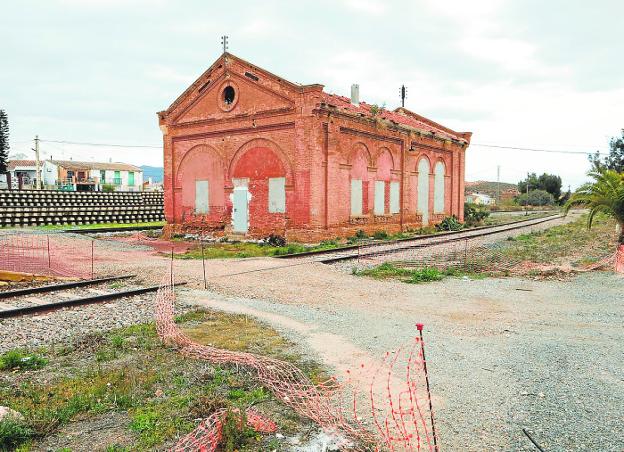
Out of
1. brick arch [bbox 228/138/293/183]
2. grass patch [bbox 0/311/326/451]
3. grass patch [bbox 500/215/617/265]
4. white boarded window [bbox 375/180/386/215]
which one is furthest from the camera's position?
white boarded window [bbox 375/180/386/215]

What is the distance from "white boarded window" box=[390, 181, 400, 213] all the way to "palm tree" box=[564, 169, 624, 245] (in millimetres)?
10112

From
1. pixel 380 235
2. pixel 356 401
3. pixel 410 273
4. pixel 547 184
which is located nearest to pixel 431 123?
pixel 380 235

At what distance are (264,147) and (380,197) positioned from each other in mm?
6547

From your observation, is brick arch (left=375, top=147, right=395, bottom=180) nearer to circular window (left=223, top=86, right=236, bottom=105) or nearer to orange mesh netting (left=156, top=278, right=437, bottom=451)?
circular window (left=223, top=86, right=236, bottom=105)

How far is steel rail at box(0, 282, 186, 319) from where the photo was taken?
7.96 metres

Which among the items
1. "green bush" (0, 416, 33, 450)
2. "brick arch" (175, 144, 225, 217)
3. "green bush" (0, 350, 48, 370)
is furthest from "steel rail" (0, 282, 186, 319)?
"brick arch" (175, 144, 225, 217)

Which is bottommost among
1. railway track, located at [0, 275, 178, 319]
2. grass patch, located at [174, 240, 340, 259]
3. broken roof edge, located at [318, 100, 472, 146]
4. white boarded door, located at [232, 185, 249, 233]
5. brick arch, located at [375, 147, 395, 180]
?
railway track, located at [0, 275, 178, 319]

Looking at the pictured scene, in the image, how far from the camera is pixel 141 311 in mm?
8508

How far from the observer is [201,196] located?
23.3m

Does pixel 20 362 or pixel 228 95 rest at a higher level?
pixel 228 95

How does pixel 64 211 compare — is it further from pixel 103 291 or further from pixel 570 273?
pixel 570 273

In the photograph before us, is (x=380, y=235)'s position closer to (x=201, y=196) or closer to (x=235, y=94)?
(x=201, y=196)

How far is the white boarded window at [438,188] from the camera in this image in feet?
94.9

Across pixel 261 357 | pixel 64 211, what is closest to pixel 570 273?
pixel 261 357
